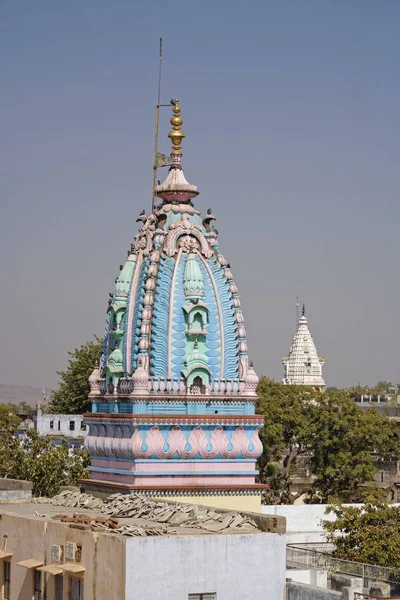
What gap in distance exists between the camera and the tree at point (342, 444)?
54.6m

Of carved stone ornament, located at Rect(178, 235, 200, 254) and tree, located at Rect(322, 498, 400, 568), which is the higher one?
carved stone ornament, located at Rect(178, 235, 200, 254)

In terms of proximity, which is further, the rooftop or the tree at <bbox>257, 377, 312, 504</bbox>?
the tree at <bbox>257, 377, 312, 504</bbox>

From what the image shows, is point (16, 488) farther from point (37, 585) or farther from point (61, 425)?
point (61, 425)

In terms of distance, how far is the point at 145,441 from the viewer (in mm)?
31516

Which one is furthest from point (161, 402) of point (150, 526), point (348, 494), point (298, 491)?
point (298, 491)

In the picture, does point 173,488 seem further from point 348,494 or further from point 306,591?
point 348,494

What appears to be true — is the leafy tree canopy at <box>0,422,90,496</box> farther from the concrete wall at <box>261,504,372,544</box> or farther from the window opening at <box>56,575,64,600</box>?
the window opening at <box>56,575,64,600</box>

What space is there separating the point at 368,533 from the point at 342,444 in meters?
25.0

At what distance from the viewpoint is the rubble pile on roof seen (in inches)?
931

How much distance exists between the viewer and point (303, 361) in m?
116

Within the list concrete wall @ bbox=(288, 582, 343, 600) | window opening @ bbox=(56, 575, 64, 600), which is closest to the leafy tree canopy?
window opening @ bbox=(56, 575, 64, 600)

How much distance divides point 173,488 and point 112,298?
5.04m

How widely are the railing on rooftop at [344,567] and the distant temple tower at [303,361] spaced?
87.1 meters

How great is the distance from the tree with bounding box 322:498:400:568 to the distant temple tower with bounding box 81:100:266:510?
6.48 ft
